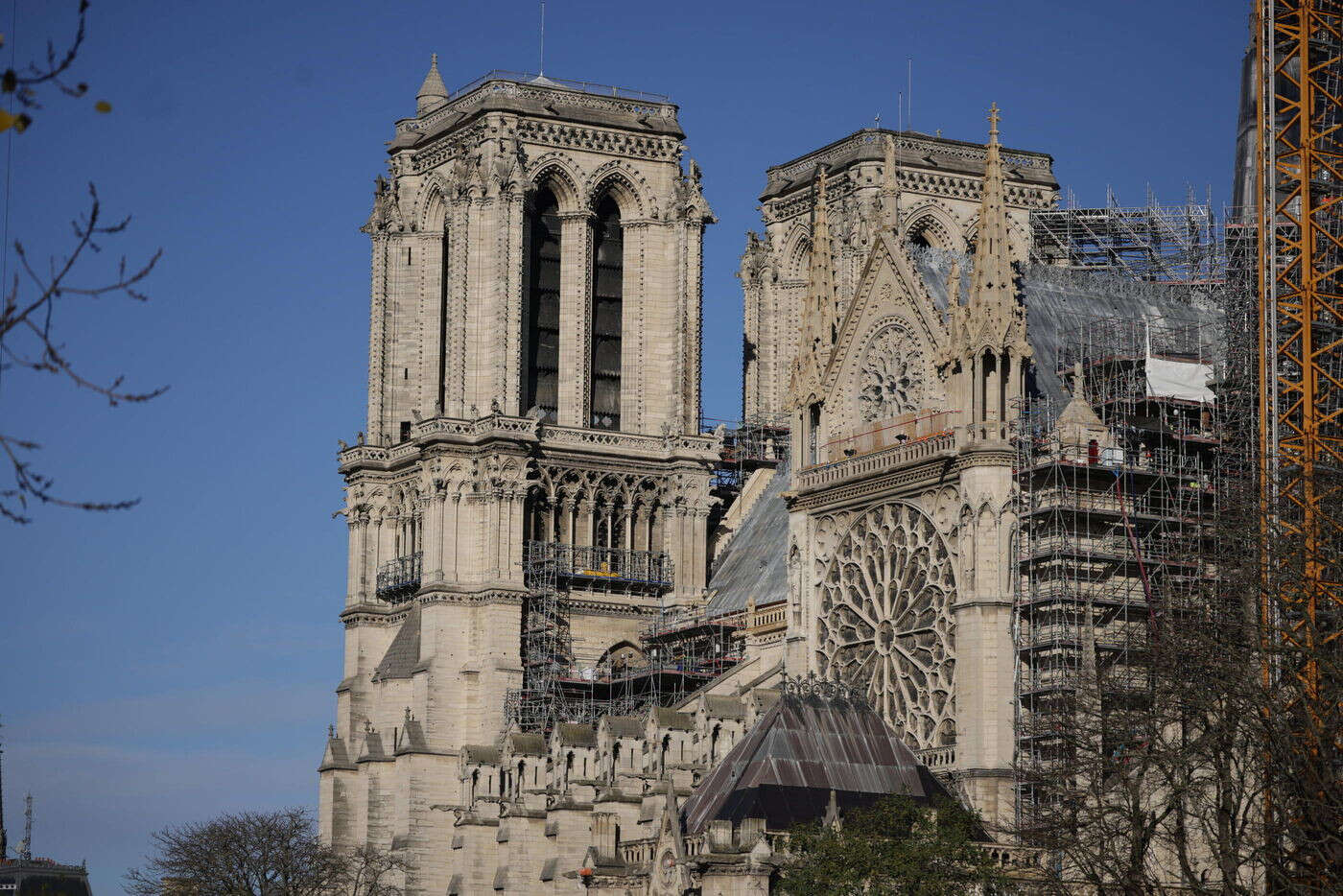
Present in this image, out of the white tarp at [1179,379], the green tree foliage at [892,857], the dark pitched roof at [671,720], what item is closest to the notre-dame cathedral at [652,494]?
the dark pitched roof at [671,720]

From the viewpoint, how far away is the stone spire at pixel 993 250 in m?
60.2

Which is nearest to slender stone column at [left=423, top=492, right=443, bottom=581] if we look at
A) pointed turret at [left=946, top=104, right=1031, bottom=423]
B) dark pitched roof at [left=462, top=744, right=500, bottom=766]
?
dark pitched roof at [left=462, top=744, right=500, bottom=766]

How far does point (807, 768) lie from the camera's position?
57.1 m

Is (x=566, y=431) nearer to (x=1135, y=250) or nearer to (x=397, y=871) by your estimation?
(x=397, y=871)

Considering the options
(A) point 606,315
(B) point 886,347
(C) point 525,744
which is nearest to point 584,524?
(A) point 606,315

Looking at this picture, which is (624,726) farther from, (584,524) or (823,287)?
(584,524)

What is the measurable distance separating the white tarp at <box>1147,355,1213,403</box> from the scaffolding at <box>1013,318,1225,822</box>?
0.42 m

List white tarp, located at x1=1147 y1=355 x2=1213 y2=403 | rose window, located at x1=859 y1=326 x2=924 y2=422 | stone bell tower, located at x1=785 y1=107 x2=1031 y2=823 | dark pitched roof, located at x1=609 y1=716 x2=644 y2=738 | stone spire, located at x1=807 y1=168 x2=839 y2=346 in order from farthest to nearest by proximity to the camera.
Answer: stone spire, located at x1=807 y1=168 x2=839 y2=346, dark pitched roof, located at x1=609 y1=716 x2=644 y2=738, rose window, located at x1=859 y1=326 x2=924 y2=422, white tarp, located at x1=1147 y1=355 x2=1213 y2=403, stone bell tower, located at x1=785 y1=107 x2=1031 y2=823

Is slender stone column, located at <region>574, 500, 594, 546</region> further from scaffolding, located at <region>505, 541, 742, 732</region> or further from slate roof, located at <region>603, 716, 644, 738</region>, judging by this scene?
slate roof, located at <region>603, 716, 644, 738</region>

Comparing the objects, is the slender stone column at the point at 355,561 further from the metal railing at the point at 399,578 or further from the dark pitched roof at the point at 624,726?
the dark pitched roof at the point at 624,726

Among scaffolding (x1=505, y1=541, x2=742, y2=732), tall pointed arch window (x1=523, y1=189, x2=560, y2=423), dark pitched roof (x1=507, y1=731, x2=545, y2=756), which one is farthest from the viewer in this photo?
tall pointed arch window (x1=523, y1=189, x2=560, y2=423)

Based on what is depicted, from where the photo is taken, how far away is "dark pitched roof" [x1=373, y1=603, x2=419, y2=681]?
81.6 m

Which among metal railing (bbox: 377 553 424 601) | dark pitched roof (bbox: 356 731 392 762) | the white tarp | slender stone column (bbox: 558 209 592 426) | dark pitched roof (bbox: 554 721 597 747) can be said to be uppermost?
slender stone column (bbox: 558 209 592 426)

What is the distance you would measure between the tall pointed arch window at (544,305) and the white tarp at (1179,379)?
27.4 m
